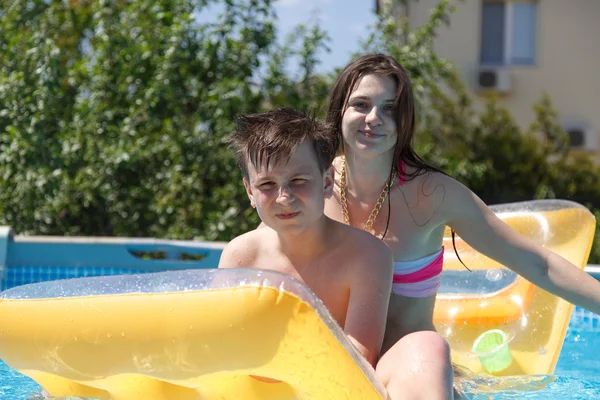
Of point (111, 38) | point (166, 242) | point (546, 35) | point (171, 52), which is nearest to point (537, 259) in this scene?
point (166, 242)

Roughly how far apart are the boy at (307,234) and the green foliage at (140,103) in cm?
337

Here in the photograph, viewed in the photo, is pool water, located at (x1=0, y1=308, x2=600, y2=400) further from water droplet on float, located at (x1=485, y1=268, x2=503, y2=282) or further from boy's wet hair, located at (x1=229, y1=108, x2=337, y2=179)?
boy's wet hair, located at (x1=229, y1=108, x2=337, y2=179)

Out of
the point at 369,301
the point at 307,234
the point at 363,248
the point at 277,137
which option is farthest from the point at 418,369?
the point at 277,137

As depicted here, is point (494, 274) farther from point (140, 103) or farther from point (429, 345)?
point (140, 103)

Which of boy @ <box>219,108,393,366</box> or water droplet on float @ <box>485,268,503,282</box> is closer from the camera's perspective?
boy @ <box>219,108,393,366</box>

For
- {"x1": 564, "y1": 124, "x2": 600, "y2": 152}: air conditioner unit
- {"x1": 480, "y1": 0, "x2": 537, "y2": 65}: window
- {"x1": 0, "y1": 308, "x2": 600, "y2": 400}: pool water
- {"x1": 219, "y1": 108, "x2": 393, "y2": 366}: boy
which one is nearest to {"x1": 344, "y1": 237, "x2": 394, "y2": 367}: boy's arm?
{"x1": 219, "y1": 108, "x2": 393, "y2": 366}: boy

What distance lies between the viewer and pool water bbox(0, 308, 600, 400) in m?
2.95

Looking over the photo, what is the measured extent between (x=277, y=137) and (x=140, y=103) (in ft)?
12.5

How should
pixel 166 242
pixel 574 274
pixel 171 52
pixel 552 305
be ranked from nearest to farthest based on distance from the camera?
pixel 574 274 → pixel 552 305 → pixel 166 242 → pixel 171 52

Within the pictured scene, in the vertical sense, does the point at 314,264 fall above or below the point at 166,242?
above

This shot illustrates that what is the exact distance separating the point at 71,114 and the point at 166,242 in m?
1.85

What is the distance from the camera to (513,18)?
1105 cm

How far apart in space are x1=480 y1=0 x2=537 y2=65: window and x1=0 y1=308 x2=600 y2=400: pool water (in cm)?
749

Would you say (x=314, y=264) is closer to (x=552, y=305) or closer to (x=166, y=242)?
(x=552, y=305)
